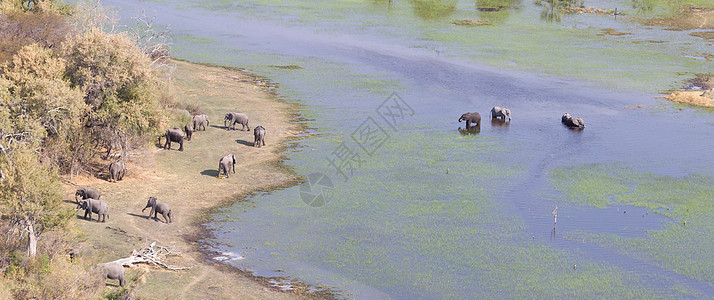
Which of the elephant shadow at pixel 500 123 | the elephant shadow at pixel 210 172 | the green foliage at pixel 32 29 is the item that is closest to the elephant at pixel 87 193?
the elephant shadow at pixel 210 172

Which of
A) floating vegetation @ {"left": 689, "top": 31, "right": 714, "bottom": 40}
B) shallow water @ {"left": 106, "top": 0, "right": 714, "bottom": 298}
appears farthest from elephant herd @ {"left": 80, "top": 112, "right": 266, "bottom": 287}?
floating vegetation @ {"left": 689, "top": 31, "right": 714, "bottom": 40}

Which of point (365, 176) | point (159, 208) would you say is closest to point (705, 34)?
point (365, 176)

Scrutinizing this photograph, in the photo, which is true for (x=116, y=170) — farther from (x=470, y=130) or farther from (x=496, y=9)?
(x=496, y=9)

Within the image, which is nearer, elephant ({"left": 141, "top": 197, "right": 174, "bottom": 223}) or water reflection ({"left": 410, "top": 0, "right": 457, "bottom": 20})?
elephant ({"left": 141, "top": 197, "right": 174, "bottom": 223})

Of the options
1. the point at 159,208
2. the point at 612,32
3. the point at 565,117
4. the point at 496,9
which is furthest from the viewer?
the point at 496,9

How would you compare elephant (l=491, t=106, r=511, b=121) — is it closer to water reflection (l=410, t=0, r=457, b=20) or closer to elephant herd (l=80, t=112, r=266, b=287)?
elephant herd (l=80, t=112, r=266, b=287)

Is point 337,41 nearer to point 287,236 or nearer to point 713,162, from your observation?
point 713,162

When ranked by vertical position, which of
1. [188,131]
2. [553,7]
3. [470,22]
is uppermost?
[553,7]
